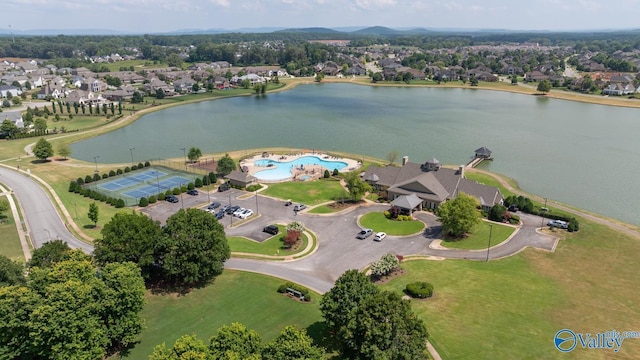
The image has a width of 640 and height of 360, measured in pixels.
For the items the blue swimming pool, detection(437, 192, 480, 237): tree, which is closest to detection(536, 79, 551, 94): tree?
the blue swimming pool

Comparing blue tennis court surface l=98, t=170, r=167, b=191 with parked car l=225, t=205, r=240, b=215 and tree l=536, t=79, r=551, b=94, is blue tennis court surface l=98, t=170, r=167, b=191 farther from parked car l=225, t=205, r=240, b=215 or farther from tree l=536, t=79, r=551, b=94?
tree l=536, t=79, r=551, b=94

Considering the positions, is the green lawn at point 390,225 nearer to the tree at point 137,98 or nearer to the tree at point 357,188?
the tree at point 357,188

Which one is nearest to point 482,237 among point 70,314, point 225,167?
point 70,314

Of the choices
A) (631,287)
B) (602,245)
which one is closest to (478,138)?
(602,245)

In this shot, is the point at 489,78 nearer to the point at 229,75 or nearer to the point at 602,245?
the point at 229,75

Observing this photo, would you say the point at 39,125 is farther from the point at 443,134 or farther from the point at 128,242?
the point at 443,134

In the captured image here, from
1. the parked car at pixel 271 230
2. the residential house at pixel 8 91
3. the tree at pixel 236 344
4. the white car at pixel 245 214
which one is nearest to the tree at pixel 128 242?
the parked car at pixel 271 230
